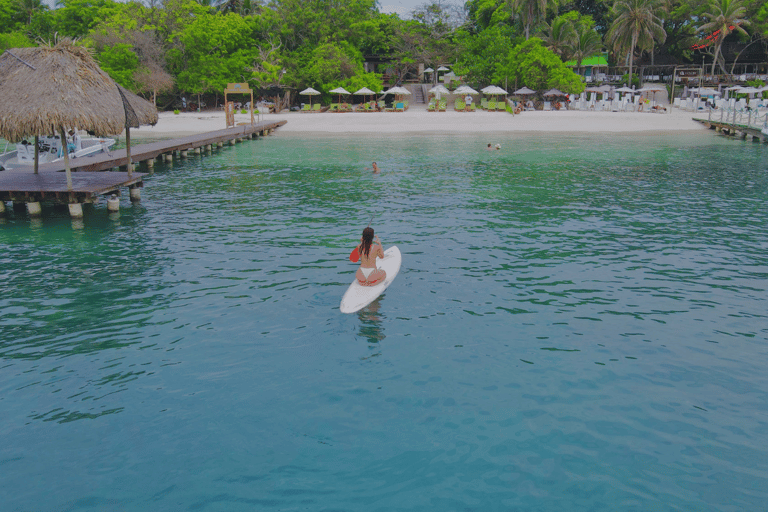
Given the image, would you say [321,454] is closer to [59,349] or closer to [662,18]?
[59,349]

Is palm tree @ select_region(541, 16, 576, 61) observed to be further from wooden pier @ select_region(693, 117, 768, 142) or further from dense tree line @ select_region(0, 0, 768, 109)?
wooden pier @ select_region(693, 117, 768, 142)

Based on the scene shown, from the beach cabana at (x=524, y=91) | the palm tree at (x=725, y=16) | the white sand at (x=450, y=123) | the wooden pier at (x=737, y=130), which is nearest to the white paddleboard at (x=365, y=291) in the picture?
the wooden pier at (x=737, y=130)

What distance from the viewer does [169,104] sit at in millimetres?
57562

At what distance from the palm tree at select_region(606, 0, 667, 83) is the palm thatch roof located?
51.7 m

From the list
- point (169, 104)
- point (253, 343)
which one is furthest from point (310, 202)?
point (169, 104)

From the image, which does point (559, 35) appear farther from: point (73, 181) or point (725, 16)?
point (73, 181)

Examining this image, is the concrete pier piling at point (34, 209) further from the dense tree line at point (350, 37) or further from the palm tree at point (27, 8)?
the palm tree at point (27, 8)

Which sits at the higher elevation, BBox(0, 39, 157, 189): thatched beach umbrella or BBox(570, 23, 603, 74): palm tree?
BBox(570, 23, 603, 74): palm tree

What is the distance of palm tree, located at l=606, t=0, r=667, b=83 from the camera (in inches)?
2158

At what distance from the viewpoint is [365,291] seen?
963cm

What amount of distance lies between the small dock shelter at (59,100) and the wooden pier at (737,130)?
1361 inches

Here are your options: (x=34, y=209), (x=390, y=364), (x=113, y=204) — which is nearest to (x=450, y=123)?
(x=113, y=204)

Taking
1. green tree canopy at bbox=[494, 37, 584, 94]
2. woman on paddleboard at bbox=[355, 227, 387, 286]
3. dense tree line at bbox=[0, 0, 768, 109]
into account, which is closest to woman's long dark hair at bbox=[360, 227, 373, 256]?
woman on paddleboard at bbox=[355, 227, 387, 286]

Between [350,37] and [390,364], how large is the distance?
183ft
